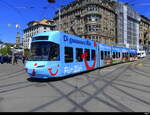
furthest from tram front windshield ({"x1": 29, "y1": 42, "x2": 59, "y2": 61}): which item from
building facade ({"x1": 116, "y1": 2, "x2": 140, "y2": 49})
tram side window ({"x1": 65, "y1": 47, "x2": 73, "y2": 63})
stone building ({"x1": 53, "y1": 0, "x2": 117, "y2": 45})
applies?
building facade ({"x1": 116, "y1": 2, "x2": 140, "y2": 49})

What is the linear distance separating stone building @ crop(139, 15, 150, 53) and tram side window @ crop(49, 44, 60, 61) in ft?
270

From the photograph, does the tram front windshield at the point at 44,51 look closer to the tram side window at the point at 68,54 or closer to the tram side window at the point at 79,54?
the tram side window at the point at 68,54

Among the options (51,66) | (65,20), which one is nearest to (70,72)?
(51,66)

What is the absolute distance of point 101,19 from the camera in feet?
165

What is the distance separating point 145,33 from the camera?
87688 millimetres

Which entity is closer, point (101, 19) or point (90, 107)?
point (90, 107)

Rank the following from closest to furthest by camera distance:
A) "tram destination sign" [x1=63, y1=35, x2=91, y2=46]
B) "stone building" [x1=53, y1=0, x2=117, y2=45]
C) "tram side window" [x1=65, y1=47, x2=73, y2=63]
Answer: "tram side window" [x1=65, y1=47, x2=73, y2=63] → "tram destination sign" [x1=63, y1=35, x2=91, y2=46] → "stone building" [x1=53, y1=0, x2=117, y2=45]

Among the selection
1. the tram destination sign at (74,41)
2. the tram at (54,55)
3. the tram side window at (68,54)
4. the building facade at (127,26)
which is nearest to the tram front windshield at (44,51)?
the tram at (54,55)

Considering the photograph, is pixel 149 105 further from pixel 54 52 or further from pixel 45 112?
pixel 54 52

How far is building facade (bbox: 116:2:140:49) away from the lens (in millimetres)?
58537

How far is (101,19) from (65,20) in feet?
57.2

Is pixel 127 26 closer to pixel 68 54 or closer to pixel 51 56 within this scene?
pixel 68 54

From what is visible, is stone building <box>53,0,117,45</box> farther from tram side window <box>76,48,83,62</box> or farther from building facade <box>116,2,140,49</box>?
tram side window <box>76,48,83,62</box>

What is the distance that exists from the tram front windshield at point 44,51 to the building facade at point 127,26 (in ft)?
167
